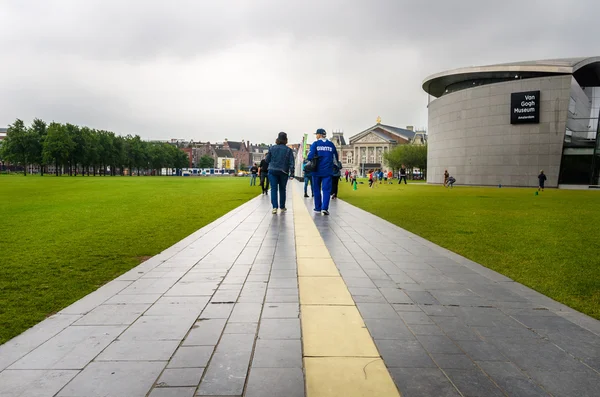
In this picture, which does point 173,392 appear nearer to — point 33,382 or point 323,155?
point 33,382

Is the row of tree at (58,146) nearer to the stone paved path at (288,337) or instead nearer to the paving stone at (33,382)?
the stone paved path at (288,337)

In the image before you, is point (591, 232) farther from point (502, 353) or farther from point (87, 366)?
point (87, 366)

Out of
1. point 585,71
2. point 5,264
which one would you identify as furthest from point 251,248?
point 585,71

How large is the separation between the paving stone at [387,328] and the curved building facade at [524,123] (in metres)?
49.2

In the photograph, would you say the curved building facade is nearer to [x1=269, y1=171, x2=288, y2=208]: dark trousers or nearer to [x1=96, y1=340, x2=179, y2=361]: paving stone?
[x1=269, y1=171, x2=288, y2=208]: dark trousers

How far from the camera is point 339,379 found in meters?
2.36

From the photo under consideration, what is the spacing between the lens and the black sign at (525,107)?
4484 cm

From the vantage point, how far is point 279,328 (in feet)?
10.2

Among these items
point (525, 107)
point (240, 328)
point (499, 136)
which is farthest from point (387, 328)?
point (499, 136)

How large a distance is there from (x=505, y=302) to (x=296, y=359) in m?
2.38

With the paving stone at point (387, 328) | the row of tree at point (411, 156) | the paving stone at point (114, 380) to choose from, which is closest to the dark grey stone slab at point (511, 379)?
the paving stone at point (387, 328)

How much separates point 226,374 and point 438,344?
149 centimetres

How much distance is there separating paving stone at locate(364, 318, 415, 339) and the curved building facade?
49.2 metres

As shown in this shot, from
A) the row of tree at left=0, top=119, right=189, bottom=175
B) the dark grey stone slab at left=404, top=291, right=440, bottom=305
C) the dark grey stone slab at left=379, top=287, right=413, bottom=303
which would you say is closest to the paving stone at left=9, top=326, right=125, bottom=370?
the dark grey stone slab at left=379, top=287, right=413, bottom=303
